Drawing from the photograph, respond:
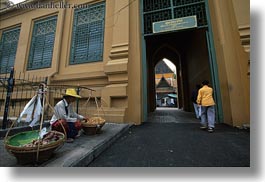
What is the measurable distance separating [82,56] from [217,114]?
5.22m

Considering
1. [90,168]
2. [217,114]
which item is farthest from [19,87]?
[217,114]

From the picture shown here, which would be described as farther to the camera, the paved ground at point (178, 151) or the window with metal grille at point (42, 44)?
the window with metal grille at point (42, 44)

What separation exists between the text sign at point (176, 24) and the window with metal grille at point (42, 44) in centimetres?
461

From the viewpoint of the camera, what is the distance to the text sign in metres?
4.85

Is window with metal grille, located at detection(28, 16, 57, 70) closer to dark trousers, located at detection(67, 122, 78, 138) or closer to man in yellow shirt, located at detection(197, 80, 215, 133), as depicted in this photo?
dark trousers, located at detection(67, 122, 78, 138)

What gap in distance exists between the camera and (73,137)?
281cm

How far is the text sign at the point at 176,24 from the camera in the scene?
4.85 m

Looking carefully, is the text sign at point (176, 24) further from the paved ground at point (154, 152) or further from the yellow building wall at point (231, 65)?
the paved ground at point (154, 152)

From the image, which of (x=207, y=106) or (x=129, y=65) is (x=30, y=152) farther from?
(x=207, y=106)

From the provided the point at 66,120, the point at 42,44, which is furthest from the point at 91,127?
the point at 42,44

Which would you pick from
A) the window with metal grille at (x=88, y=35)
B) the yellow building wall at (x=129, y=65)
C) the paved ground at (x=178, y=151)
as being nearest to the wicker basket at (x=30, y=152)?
the paved ground at (x=178, y=151)

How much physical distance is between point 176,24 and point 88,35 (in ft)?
11.0

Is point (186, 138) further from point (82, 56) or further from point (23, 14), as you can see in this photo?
point (23, 14)

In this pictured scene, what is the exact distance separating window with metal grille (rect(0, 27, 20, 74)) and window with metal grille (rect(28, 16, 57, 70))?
134 cm
